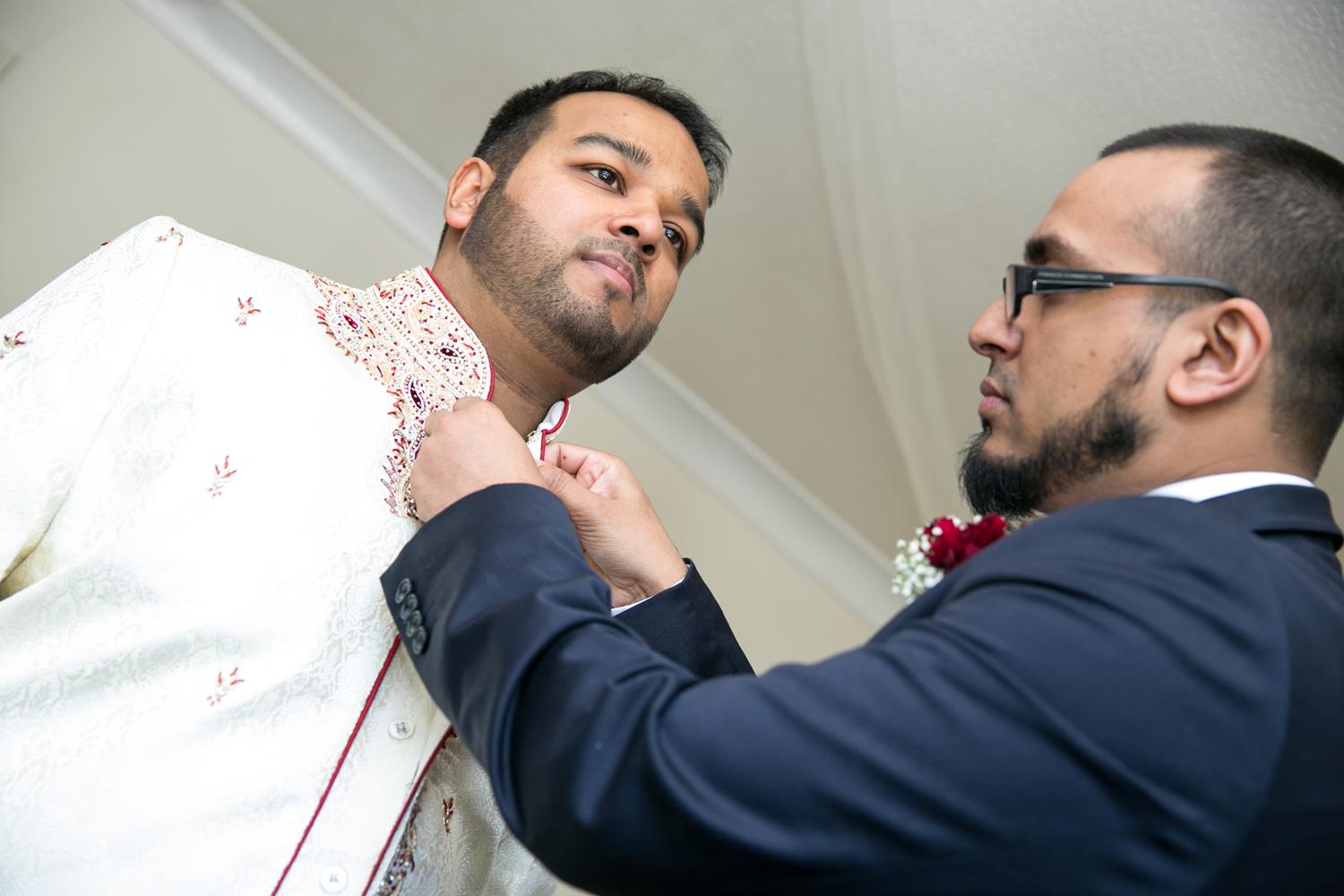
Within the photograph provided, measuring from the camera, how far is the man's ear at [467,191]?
2.23 metres

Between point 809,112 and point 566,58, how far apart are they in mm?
700

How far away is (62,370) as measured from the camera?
5.12 feet

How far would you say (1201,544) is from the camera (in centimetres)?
111

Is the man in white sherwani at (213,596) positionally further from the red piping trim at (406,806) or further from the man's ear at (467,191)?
the man's ear at (467,191)

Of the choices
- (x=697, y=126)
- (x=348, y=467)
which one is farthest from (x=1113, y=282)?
(x=697, y=126)

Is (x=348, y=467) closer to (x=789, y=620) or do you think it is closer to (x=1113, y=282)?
(x=1113, y=282)

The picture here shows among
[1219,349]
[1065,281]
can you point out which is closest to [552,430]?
[1065,281]

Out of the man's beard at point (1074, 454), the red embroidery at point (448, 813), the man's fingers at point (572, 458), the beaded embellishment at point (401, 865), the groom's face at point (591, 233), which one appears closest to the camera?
the man's beard at point (1074, 454)

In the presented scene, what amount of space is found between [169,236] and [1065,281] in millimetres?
1216

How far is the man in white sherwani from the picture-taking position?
144 cm

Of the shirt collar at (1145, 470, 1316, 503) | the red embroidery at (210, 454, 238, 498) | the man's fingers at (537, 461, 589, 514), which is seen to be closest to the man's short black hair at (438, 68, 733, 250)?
the man's fingers at (537, 461, 589, 514)

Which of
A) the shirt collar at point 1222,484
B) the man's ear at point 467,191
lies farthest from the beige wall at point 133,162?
the shirt collar at point 1222,484

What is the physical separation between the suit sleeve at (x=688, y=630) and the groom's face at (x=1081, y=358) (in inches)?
18.1

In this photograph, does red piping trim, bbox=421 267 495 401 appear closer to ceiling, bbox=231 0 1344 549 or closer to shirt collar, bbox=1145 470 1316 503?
shirt collar, bbox=1145 470 1316 503
